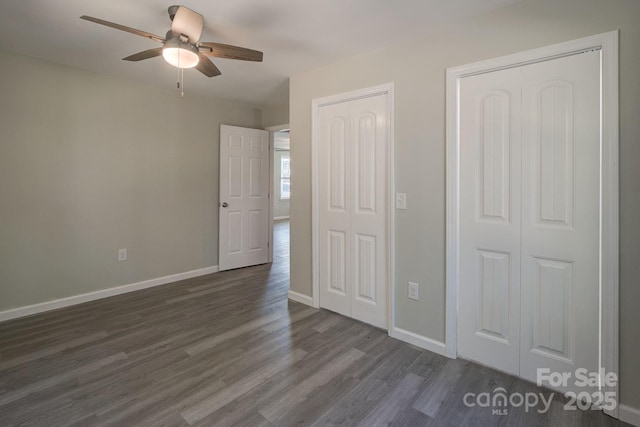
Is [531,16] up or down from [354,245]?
up

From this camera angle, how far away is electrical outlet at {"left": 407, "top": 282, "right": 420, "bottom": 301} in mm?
2537

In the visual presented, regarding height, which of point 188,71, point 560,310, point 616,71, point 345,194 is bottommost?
point 560,310

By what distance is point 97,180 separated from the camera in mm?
3502

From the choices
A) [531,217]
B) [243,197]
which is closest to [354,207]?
[531,217]

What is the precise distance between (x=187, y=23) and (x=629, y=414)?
330cm

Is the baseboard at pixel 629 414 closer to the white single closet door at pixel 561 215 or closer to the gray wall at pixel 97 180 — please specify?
the white single closet door at pixel 561 215

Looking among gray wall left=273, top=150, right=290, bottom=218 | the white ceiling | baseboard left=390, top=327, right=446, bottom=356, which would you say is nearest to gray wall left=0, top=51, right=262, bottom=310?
the white ceiling

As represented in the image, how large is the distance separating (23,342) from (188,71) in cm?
281

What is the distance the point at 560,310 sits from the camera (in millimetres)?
1947

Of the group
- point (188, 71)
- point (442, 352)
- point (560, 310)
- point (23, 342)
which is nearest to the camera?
point (560, 310)

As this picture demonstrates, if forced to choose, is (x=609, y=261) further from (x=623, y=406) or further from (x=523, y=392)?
(x=523, y=392)

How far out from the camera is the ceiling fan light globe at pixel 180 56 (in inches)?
79.5

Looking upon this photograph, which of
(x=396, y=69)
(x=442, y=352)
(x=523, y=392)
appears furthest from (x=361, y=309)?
(x=396, y=69)

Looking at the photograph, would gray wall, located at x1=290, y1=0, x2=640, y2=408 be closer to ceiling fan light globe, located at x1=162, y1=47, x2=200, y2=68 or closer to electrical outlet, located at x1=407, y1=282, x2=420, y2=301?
electrical outlet, located at x1=407, y1=282, x2=420, y2=301
